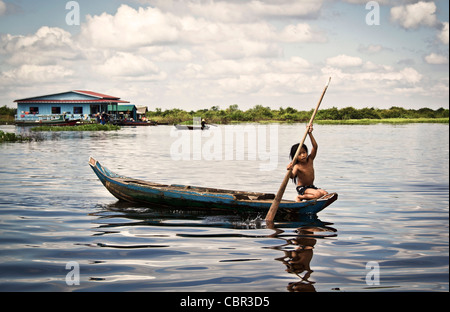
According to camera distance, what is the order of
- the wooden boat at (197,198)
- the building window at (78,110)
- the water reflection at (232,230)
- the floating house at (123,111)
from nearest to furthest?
the water reflection at (232,230), the wooden boat at (197,198), the building window at (78,110), the floating house at (123,111)

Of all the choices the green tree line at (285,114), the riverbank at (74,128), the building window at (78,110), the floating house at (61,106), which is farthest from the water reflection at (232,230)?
the green tree line at (285,114)

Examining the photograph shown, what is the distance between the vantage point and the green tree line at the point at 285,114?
71.9 meters

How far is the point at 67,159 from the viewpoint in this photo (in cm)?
1916

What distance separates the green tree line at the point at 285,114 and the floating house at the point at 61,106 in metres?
23.0

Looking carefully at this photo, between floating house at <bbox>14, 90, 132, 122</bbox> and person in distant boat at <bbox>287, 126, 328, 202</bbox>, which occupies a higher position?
floating house at <bbox>14, 90, 132, 122</bbox>

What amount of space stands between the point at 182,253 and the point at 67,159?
14.2 m

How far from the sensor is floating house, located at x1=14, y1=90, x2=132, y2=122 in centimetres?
4484

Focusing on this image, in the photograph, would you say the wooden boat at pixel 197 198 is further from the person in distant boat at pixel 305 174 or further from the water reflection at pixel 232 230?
the person in distant boat at pixel 305 174

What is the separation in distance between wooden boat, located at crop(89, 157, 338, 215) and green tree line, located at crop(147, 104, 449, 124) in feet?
195

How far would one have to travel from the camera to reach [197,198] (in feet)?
28.0

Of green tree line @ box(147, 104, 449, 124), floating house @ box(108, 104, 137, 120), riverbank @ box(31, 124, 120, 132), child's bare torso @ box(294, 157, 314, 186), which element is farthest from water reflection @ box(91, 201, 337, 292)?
green tree line @ box(147, 104, 449, 124)

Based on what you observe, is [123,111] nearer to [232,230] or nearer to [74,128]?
[74,128]

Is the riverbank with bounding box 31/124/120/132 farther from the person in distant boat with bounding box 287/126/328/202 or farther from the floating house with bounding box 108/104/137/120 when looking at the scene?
the person in distant boat with bounding box 287/126/328/202
